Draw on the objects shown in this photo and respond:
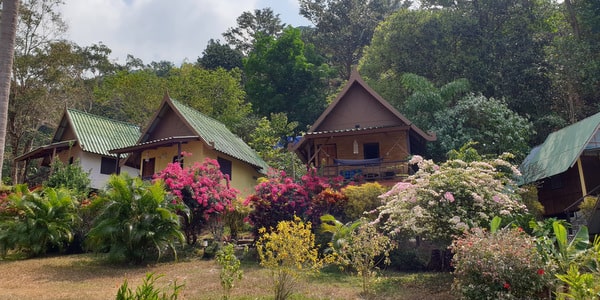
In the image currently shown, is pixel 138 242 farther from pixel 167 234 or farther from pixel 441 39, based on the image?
pixel 441 39

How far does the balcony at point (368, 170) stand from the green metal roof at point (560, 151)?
4.78m

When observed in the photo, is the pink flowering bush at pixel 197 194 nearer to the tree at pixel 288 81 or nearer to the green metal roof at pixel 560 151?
the green metal roof at pixel 560 151

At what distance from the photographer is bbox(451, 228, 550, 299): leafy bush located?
24.0 ft

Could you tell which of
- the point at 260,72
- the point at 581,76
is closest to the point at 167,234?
the point at 581,76

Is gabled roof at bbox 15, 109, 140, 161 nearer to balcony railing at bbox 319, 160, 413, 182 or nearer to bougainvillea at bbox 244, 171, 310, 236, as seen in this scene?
balcony railing at bbox 319, 160, 413, 182

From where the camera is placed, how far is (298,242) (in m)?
8.33

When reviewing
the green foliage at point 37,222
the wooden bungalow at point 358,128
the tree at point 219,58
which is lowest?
the green foliage at point 37,222

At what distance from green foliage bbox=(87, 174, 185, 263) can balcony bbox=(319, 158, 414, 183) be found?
7268 mm

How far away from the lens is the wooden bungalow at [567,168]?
15.8 meters

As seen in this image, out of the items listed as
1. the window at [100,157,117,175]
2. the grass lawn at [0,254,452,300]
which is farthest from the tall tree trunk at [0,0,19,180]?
the window at [100,157,117,175]

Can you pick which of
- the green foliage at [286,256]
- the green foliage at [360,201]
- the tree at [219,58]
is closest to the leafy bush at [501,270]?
the green foliage at [286,256]

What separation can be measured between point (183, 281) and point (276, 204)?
13.7 ft

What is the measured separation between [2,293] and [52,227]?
14.1 feet

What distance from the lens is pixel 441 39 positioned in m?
27.5
